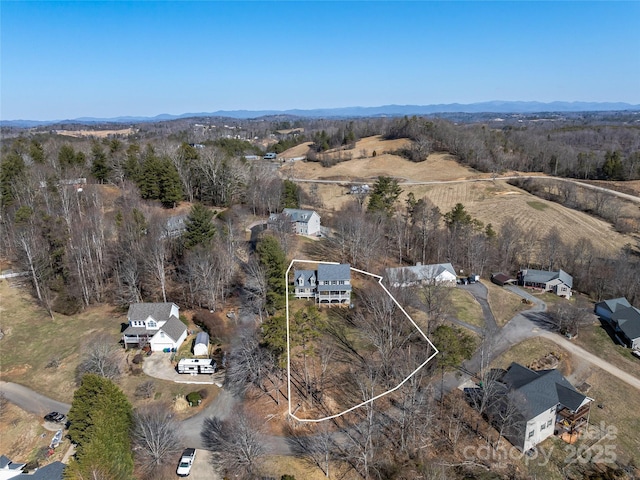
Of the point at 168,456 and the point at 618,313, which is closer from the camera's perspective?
the point at 168,456

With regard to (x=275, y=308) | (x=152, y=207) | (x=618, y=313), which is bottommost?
(x=618, y=313)

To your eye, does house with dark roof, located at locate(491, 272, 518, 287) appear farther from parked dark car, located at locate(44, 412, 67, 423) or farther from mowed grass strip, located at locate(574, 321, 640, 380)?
parked dark car, located at locate(44, 412, 67, 423)

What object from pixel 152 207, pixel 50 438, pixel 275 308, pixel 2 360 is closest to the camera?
pixel 50 438

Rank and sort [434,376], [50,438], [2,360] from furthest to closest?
[2,360]
[434,376]
[50,438]

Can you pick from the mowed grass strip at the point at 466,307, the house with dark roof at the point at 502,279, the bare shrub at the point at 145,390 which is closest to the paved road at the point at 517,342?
the mowed grass strip at the point at 466,307

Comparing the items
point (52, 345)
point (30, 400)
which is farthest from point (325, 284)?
point (30, 400)

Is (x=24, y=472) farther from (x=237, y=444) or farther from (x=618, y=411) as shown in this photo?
(x=618, y=411)

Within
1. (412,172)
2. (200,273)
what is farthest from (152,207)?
(412,172)

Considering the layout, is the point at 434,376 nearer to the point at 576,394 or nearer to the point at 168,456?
the point at 576,394
